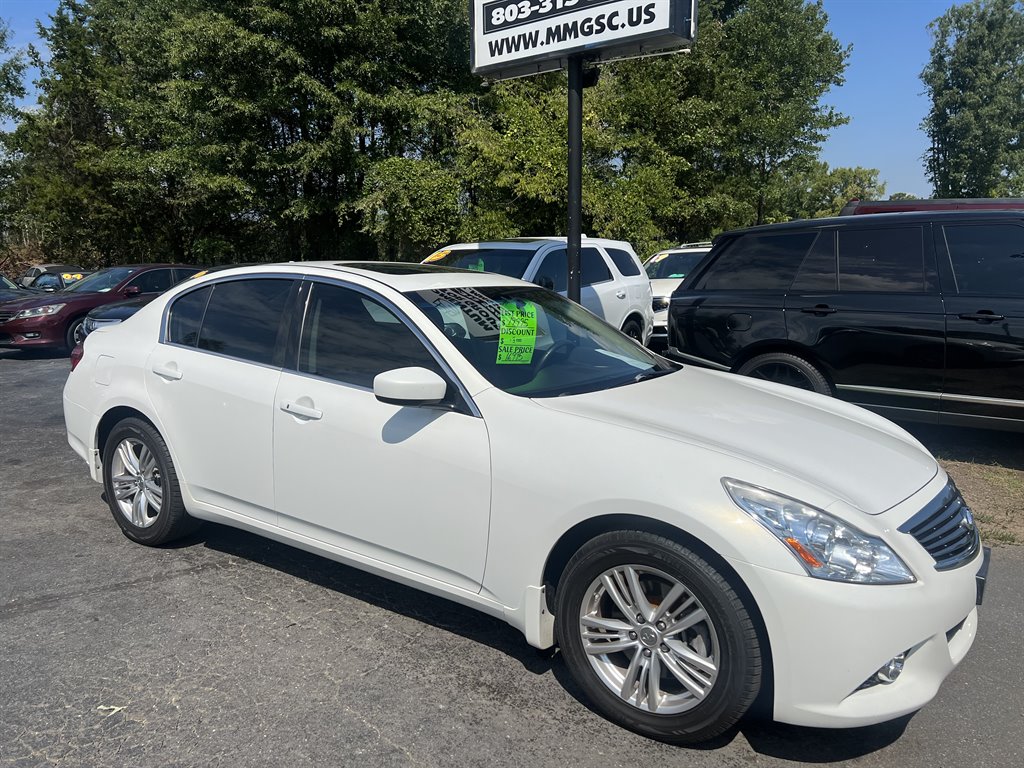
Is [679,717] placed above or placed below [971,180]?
below

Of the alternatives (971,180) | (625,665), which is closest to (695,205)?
(625,665)

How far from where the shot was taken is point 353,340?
3.59 m

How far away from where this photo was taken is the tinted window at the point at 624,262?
398 inches

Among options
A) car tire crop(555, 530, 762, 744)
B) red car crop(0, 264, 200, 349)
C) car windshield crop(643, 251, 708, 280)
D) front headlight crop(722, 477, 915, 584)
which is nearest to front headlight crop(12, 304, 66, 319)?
red car crop(0, 264, 200, 349)

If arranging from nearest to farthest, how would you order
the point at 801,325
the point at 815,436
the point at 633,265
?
the point at 815,436 < the point at 801,325 < the point at 633,265

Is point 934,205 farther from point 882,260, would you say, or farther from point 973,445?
point 973,445

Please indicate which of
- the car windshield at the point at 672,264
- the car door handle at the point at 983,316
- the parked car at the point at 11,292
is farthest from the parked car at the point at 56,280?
the car door handle at the point at 983,316

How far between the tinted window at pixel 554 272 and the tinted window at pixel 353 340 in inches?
190

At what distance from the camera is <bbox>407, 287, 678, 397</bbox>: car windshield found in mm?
3316

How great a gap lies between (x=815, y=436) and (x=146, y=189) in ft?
84.9

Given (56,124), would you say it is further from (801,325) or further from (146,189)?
(801,325)

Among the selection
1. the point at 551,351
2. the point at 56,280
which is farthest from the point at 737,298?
the point at 56,280

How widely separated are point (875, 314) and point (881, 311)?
48 millimetres

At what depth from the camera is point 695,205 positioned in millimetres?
22672
